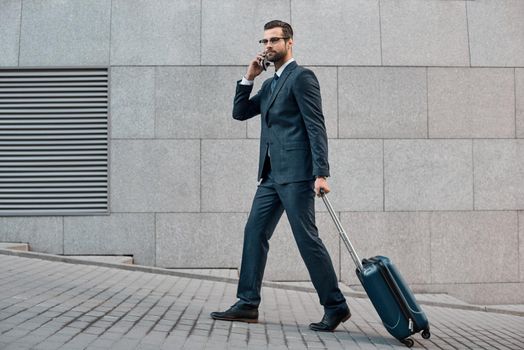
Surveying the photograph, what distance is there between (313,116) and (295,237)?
36.6 inches

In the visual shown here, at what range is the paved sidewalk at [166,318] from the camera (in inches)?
172

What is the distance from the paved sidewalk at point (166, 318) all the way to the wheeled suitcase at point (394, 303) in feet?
0.53

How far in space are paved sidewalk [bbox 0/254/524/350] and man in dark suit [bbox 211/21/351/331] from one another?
0.86 ft

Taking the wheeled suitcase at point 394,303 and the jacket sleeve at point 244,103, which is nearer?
the wheeled suitcase at point 394,303

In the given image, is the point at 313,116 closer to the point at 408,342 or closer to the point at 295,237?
the point at 295,237

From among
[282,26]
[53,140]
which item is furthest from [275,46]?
[53,140]

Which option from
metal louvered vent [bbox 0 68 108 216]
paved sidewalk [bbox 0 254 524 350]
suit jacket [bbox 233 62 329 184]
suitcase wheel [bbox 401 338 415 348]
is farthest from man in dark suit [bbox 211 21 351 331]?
metal louvered vent [bbox 0 68 108 216]

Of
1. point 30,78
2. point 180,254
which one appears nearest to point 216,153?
point 180,254

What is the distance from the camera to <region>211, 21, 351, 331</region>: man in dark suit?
4988mm

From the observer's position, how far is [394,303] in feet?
15.4

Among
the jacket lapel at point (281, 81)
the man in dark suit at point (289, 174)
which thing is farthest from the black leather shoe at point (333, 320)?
the jacket lapel at point (281, 81)

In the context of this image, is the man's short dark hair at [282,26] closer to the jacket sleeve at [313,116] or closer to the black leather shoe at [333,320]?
the jacket sleeve at [313,116]

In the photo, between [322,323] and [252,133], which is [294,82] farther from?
[252,133]

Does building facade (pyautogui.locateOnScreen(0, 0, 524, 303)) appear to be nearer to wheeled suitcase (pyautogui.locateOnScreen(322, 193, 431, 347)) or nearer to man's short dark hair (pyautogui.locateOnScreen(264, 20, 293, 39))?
man's short dark hair (pyautogui.locateOnScreen(264, 20, 293, 39))
